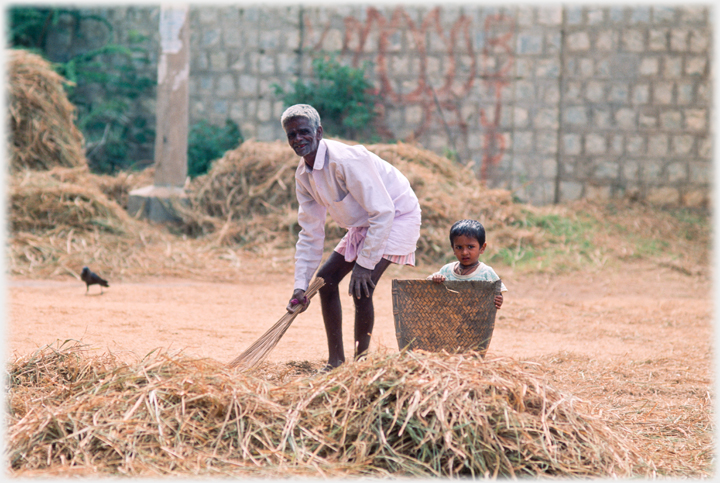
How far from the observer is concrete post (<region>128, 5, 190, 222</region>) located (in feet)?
24.8

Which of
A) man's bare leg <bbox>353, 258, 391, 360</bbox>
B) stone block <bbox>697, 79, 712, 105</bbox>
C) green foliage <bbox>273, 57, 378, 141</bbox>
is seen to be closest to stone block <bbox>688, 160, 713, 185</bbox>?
stone block <bbox>697, 79, 712, 105</bbox>

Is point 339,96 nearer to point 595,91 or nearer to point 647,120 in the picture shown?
point 595,91

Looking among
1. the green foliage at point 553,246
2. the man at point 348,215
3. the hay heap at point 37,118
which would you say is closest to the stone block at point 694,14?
the green foliage at point 553,246

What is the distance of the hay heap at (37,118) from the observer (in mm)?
7914

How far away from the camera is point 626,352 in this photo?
387 centimetres

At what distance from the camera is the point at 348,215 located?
2.95 metres

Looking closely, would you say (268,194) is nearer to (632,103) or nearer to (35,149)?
(35,149)

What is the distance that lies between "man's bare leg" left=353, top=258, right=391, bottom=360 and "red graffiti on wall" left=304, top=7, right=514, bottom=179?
19.8 ft

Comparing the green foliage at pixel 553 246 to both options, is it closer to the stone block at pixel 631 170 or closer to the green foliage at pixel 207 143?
the stone block at pixel 631 170

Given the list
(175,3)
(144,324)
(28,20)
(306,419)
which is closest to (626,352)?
(306,419)

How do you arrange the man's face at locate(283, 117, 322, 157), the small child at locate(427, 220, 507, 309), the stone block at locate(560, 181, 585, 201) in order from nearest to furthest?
the man's face at locate(283, 117, 322, 157) → the small child at locate(427, 220, 507, 309) → the stone block at locate(560, 181, 585, 201)

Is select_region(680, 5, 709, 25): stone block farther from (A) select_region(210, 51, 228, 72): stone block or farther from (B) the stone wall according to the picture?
(A) select_region(210, 51, 228, 72): stone block

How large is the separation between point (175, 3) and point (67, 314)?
4.56 meters

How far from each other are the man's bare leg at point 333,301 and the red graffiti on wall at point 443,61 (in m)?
5.95
